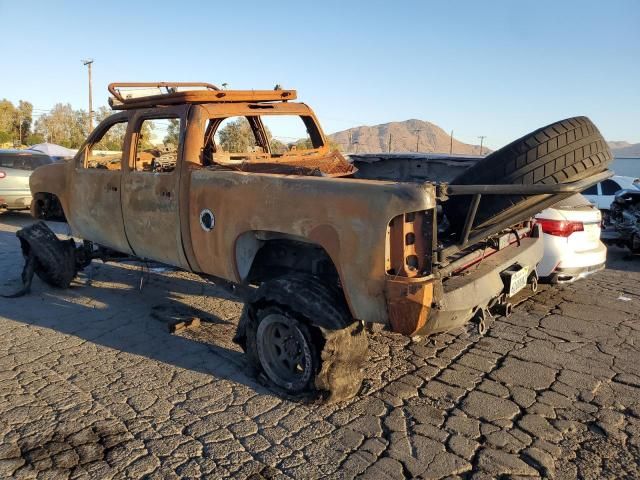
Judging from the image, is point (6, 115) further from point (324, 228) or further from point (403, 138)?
point (403, 138)

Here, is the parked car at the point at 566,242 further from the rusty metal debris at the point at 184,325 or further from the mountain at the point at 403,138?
Result: the mountain at the point at 403,138

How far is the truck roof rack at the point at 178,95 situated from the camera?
452 cm

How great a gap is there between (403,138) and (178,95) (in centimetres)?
12120

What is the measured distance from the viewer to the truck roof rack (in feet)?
14.8

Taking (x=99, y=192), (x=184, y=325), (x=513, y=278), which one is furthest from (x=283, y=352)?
(x=99, y=192)

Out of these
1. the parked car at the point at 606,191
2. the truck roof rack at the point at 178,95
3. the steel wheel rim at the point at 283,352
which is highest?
the truck roof rack at the point at 178,95

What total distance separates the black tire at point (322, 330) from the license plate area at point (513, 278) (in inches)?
43.4

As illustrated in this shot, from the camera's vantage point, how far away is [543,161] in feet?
10.9

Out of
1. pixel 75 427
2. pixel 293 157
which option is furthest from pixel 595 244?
pixel 75 427

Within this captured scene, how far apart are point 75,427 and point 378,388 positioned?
200 cm

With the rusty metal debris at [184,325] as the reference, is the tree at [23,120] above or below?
above

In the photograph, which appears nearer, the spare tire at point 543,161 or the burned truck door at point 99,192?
the spare tire at point 543,161

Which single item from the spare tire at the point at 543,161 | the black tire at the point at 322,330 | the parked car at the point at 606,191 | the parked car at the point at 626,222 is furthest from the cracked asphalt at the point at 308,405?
the parked car at the point at 606,191

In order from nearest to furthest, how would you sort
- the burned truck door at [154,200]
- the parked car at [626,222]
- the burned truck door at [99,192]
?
1. the burned truck door at [154,200]
2. the burned truck door at [99,192]
3. the parked car at [626,222]
